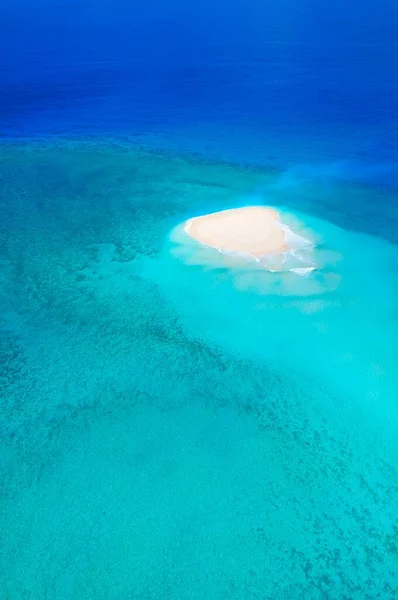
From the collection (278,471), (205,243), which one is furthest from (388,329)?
(205,243)

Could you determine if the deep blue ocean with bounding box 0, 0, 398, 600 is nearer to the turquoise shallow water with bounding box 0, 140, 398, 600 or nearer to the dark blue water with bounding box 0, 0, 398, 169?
the turquoise shallow water with bounding box 0, 140, 398, 600

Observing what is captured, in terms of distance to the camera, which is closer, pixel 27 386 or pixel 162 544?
pixel 162 544

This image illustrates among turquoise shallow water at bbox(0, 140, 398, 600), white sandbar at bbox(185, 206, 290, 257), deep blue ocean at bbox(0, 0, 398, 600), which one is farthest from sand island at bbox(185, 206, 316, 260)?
turquoise shallow water at bbox(0, 140, 398, 600)

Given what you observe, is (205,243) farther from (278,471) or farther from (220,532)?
(220,532)

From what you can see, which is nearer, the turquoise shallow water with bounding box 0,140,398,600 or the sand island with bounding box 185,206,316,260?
the turquoise shallow water with bounding box 0,140,398,600

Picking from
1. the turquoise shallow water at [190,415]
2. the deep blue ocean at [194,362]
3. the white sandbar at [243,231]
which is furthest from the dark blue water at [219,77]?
the turquoise shallow water at [190,415]
